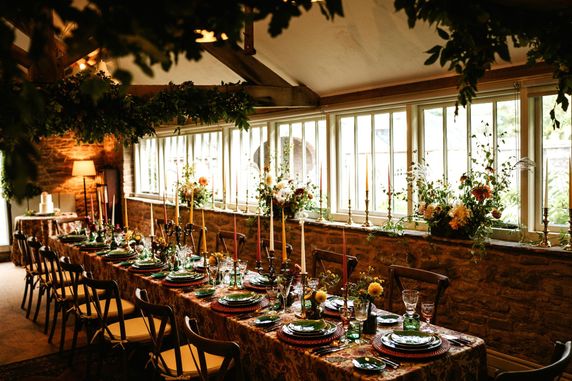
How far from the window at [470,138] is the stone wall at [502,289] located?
547 millimetres

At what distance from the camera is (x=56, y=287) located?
4.93 meters

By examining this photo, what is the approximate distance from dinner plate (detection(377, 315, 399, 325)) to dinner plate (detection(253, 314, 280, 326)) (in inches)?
23.5

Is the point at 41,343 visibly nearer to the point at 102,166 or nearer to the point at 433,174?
the point at 433,174

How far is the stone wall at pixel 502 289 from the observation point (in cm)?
357

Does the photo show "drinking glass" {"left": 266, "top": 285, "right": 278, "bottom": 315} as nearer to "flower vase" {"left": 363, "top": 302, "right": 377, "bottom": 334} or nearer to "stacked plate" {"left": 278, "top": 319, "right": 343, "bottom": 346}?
"stacked plate" {"left": 278, "top": 319, "right": 343, "bottom": 346}

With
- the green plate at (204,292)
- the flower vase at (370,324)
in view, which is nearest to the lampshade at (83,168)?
the green plate at (204,292)

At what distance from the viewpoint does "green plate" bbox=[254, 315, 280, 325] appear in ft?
9.53

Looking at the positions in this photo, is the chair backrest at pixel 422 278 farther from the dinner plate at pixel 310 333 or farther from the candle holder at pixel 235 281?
the candle holder at pixel 235 281

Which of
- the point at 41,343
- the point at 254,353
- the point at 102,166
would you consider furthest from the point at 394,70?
the point at 102,166

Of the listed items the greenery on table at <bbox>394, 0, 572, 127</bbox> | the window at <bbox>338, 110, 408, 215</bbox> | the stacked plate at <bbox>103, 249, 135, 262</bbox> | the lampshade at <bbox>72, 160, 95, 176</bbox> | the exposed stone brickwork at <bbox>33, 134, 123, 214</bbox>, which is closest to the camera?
the greenery on table at <bbox>394, 0, 572, 127</bbox>

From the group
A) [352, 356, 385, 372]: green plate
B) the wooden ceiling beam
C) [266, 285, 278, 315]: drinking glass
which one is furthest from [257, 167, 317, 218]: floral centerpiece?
[352, 356, 385, 372]: green plate

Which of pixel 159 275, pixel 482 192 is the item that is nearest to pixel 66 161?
pixel 159 275

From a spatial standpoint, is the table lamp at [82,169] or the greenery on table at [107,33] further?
the table lamp at [82,169]

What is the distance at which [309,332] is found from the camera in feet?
8.75
